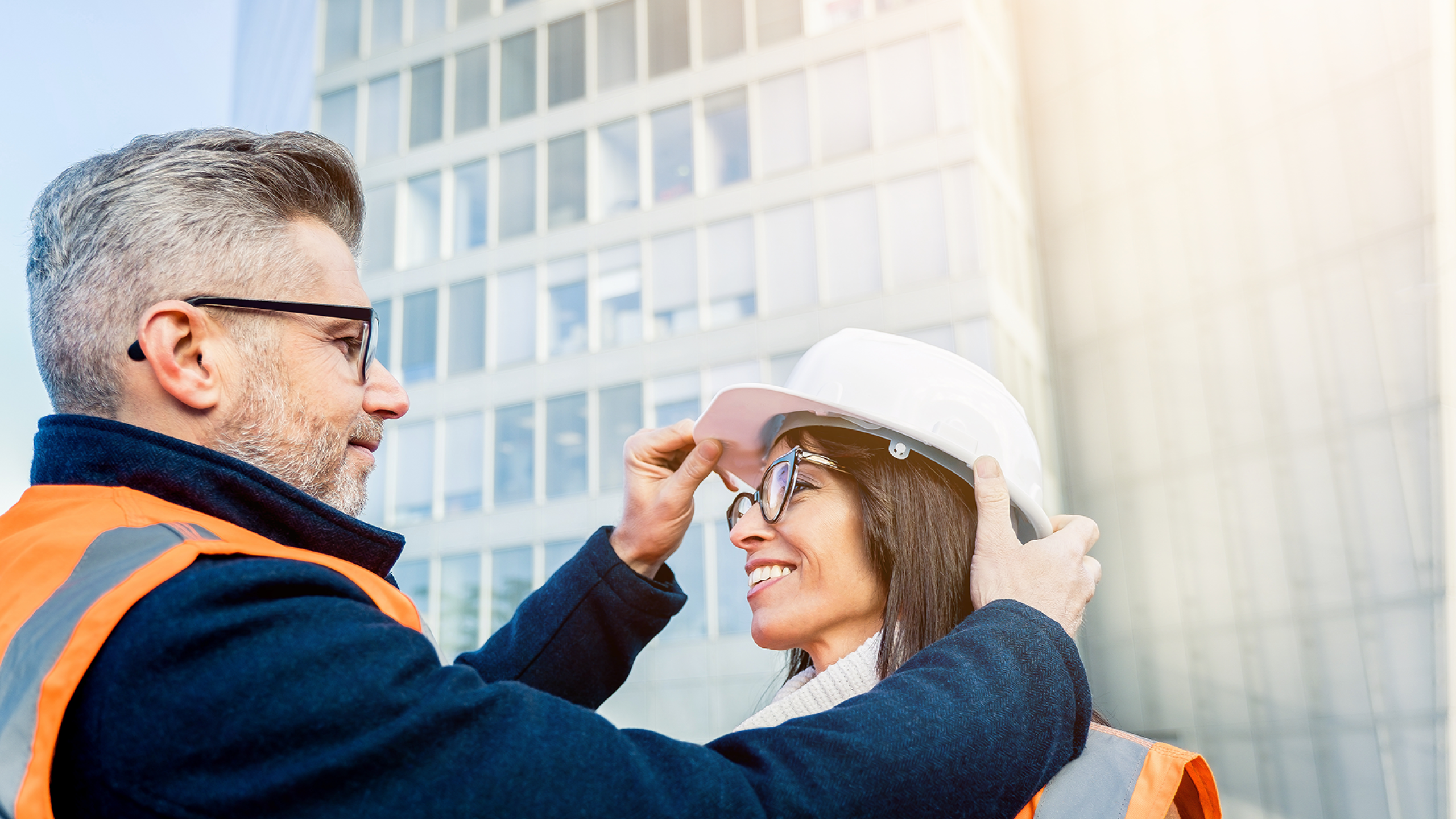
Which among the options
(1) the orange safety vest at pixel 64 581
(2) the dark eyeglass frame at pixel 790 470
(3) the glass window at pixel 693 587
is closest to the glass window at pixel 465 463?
(3) the glass window at pixel 693 587

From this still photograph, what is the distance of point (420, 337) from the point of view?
22.1 m

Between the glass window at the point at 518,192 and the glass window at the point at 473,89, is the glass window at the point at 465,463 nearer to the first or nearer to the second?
the glass window at the point at 518,192

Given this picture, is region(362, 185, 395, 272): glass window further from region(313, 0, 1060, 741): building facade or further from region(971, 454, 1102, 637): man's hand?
region(971, 454, 1102, 637): man's hand

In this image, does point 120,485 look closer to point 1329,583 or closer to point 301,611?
point 301,611

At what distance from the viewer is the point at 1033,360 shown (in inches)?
759

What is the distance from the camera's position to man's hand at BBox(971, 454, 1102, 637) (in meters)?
1.70

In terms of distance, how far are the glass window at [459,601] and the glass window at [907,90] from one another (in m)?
10.4

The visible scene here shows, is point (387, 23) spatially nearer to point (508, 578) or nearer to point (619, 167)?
point (619, 167)

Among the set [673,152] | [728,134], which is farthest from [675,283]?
[728,134]

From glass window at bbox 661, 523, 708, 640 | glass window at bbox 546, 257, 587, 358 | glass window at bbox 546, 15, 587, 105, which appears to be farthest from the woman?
glass window at bbox 546, 15, 587, 105

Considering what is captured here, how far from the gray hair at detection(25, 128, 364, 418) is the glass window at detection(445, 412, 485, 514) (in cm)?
1906

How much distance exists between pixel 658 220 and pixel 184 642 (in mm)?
19680

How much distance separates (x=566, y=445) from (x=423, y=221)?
6388 millimetres

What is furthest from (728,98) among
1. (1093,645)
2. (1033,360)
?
(1093,645)
